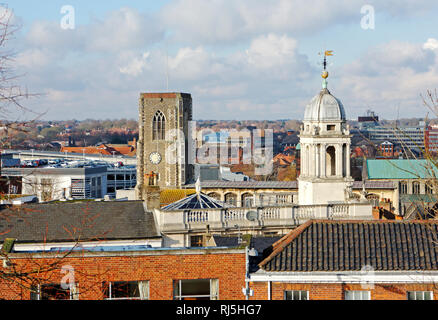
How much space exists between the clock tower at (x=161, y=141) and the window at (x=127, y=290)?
2303 inches

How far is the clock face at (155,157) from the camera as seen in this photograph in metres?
78.0

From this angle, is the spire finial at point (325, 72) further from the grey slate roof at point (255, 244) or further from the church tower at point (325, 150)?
the grey slate roof at point (255, 244)

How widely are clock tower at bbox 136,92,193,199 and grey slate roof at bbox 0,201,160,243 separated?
4607 centimetres

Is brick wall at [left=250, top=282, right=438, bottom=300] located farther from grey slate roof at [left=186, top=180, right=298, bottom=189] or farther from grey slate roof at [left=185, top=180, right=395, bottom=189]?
grey slate roof at [left=186, top=180, right=298, bottom=189]

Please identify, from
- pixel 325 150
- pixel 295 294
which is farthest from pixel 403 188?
pixel 295 294

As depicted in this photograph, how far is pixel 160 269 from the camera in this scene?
18.5 meters

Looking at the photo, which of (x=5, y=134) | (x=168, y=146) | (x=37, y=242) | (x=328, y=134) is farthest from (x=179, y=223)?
(x=168, y=146)

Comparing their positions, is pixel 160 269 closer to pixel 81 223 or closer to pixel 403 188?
pixel 81 223

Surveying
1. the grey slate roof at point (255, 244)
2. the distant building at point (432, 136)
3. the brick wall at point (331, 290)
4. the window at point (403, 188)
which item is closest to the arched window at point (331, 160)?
the grey slate roof at point (255, 244)

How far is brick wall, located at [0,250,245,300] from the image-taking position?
711 inches

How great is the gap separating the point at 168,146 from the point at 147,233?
48952 millimetres

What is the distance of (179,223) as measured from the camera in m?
30.7

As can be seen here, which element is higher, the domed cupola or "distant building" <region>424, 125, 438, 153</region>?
the domed cupola

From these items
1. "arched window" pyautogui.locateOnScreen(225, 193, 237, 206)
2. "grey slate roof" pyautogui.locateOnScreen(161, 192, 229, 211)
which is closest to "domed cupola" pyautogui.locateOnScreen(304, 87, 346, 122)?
"grey slate roof" pyautogui.locateOnScreen(161, 192, 229, 211)
